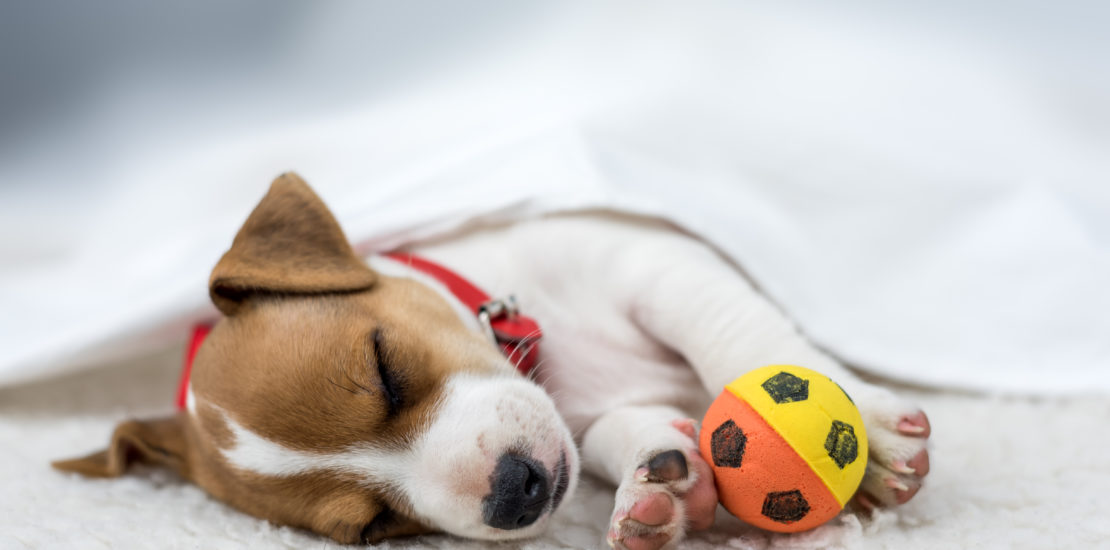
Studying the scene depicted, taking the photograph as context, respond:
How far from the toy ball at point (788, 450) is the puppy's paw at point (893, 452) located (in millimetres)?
95

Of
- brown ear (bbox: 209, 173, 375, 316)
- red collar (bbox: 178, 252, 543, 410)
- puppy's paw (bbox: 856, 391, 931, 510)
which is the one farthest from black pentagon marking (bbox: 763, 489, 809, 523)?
brown ear (bbox: 209, 173, 375, 316)

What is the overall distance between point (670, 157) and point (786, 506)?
4.70 ft

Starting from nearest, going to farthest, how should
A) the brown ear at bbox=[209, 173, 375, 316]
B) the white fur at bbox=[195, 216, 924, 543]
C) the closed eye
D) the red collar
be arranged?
the white fur at bbox=[195, 216, 924, 543] < the closed eye < the brown ear at bbox=[209, 173, 375, 316] < the red collar

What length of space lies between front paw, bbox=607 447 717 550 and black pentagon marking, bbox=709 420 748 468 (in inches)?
1.6

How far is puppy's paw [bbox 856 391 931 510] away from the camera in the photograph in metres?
1.43

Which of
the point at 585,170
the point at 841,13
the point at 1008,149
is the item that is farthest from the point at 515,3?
the point at 1008,149

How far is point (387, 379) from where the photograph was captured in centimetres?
165

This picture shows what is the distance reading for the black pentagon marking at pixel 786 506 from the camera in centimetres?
131

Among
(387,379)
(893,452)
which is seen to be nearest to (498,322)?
(387,379)

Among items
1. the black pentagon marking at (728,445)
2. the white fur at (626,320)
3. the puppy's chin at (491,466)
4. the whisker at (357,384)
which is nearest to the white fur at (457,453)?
the puppy's chin at (491,466)

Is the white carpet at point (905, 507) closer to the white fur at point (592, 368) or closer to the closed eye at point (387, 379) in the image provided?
the white fur at point (592, 368)

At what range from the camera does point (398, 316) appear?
1799 mm

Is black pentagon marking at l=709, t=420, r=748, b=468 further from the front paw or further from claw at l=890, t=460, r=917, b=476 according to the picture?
claw at l=890, t=460, r=917, b=476

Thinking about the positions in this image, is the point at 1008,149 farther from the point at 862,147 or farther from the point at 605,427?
the point at 605,427
